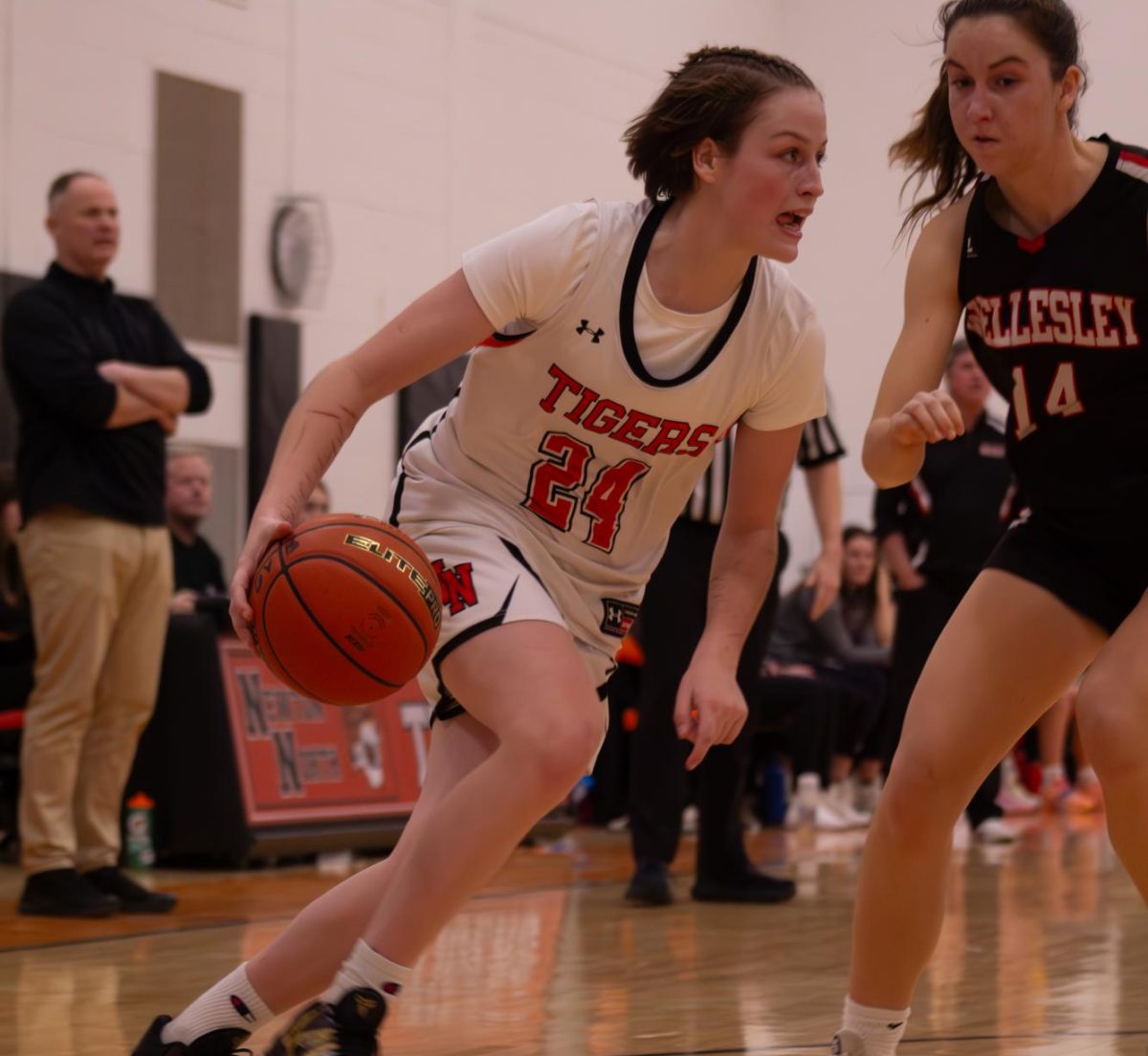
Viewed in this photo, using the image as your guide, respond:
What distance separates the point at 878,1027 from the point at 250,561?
4.27 feet

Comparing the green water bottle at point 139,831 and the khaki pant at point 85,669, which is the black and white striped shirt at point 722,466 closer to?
the khaki pant at point 85,669

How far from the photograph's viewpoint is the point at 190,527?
8133 mm

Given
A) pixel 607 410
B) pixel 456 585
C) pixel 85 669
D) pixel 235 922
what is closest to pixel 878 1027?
pixel 456 585

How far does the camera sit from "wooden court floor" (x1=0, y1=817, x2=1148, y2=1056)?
376 centimetres

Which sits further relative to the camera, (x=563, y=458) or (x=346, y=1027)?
(x=563, y=458)

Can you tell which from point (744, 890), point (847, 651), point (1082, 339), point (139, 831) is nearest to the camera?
point (1082, 339)

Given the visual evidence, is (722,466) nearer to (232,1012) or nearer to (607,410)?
(607,410)

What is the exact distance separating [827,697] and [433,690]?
6.67 meters

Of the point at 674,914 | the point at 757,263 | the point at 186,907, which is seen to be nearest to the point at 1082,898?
the point at 674,914

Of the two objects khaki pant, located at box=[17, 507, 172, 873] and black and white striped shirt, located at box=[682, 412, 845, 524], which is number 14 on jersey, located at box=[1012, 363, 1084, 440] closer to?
black and white striped shirt, located at box=[682, 412, 845, 524]

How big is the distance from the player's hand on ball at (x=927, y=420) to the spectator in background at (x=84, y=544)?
341 centimetres

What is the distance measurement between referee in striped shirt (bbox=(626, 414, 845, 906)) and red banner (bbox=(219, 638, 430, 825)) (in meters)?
1.29

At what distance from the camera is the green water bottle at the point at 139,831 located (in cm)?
704

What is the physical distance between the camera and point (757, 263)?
3246mm
